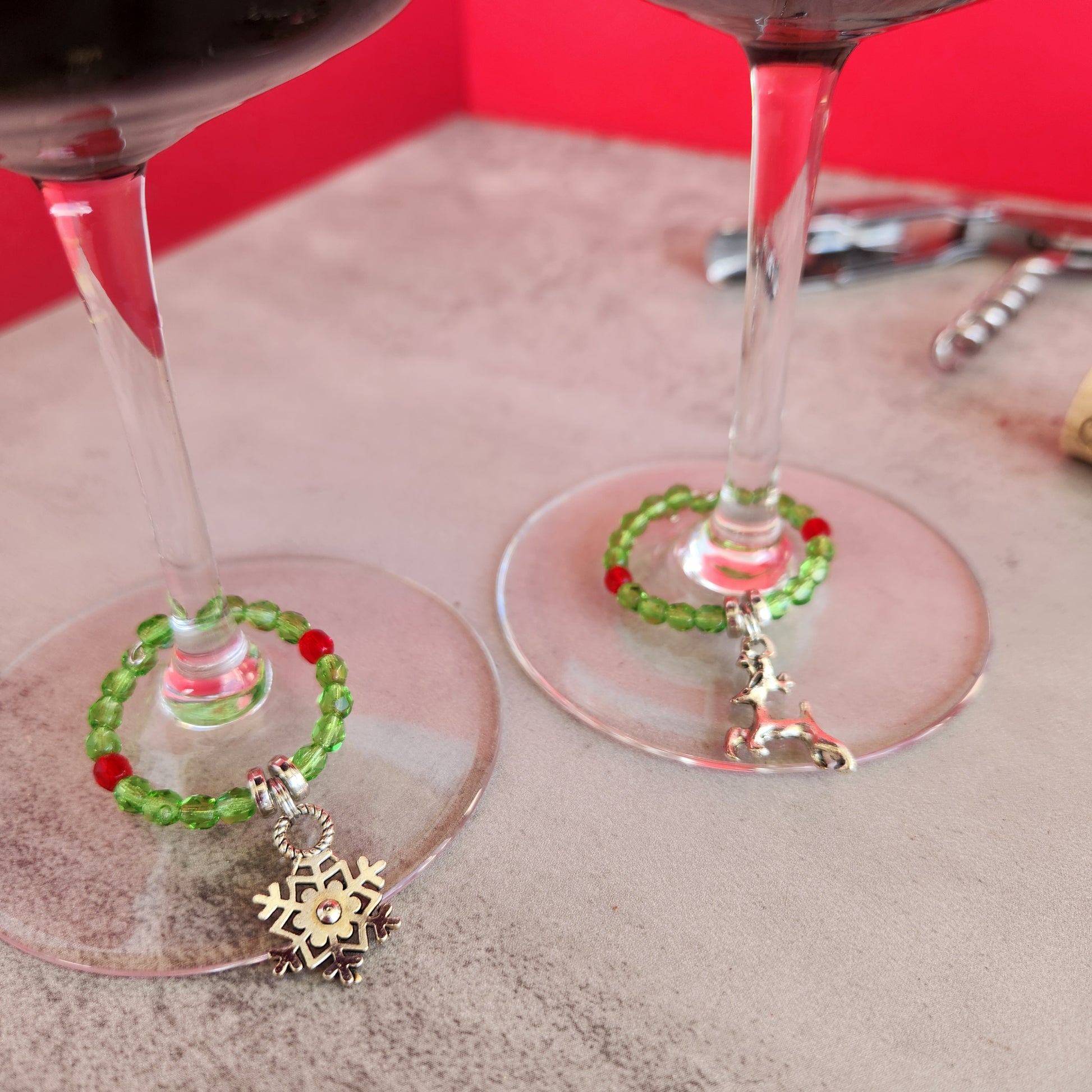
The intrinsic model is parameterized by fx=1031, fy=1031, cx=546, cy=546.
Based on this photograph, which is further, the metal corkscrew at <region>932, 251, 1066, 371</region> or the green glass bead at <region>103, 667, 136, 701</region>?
the metal corkscrew at <region>932, 251, 1066, 371</region>

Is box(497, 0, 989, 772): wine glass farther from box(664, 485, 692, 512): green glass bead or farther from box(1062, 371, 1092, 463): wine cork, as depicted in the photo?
box(1062, 371, 1092, 463): wine cork

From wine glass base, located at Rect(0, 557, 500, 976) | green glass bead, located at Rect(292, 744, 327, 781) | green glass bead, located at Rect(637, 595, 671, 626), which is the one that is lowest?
wine glass base, located at Rect(0, 557, 500, 976)

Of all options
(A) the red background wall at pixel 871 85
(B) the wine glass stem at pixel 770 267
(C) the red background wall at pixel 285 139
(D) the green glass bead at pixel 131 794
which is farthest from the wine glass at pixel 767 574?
(C) the red background wall at pixel 285 139

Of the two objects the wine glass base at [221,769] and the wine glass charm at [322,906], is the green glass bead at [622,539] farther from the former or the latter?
the wine glass charm at [322,906]

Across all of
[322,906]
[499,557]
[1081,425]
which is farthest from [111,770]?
[1081,425]

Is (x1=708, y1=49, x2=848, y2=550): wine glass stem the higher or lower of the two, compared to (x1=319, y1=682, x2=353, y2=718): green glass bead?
higher

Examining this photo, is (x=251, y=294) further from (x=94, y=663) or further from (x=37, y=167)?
(x=37, y=167)

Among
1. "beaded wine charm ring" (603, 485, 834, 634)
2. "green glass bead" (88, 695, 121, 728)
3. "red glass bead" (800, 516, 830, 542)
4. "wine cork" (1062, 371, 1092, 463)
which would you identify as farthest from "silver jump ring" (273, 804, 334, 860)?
"wine cork" (1062, 371, 1092, 463)
